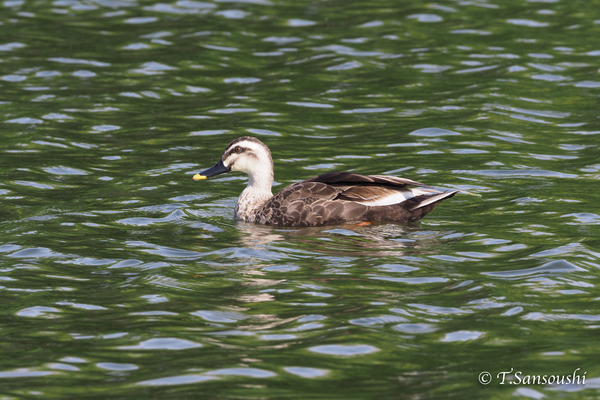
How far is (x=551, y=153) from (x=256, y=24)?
8.17 meters

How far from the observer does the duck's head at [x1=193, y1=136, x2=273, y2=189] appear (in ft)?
41.9

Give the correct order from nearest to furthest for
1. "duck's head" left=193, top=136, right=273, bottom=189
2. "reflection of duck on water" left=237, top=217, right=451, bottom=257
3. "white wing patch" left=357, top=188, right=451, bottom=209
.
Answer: "reflection of duck on water" left=237, top=217, right=451, bottom=257 < "white wing patch" left=357, top=188, right=451, bottom=209 < "duck's head" left=193, top=136, right=273, bottom=189

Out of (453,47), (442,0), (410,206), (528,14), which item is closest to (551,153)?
(410,206)

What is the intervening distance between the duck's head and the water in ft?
1.95

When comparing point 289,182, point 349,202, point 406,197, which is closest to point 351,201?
point 349,202

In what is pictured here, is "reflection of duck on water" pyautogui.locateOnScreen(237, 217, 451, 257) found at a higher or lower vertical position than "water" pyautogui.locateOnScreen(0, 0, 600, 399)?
lower

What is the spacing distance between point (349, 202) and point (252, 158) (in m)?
1.54

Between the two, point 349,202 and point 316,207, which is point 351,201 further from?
point 316,207

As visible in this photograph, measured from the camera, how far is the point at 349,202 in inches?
469

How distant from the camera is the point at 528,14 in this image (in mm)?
20953

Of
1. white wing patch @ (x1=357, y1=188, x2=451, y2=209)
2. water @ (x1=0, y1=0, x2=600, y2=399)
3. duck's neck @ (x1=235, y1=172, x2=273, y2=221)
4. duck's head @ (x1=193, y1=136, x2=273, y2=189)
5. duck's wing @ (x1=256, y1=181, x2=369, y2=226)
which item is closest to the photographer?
water @ (x1=0, y1=0, x2=600, y2=399)

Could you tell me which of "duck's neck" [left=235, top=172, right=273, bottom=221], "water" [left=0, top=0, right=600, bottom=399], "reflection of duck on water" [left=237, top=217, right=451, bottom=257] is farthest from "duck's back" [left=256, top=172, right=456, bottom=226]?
"duck's neck" [left=235, top=172, right=273, bottom=221]

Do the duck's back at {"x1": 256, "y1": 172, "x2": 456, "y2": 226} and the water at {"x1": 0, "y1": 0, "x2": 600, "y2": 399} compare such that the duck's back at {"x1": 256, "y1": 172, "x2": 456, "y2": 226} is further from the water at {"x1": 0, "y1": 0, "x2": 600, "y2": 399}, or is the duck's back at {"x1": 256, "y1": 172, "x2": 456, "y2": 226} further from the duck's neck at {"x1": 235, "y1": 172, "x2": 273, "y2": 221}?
the duck's neck at {"x1": 235, "y1": 172, "x2": 273, "y2": 221}

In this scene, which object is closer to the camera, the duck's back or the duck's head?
the duck's back
